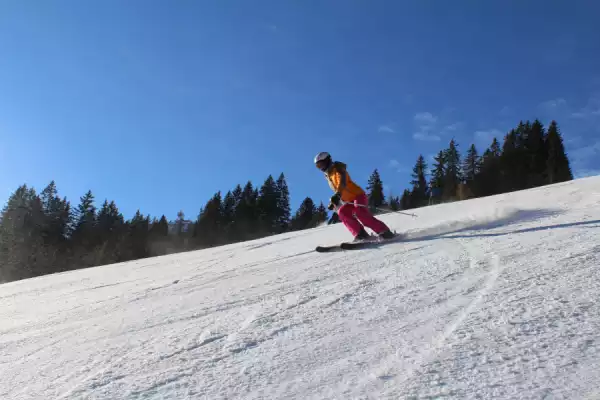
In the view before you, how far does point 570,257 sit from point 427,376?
2894mm

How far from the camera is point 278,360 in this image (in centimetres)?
230

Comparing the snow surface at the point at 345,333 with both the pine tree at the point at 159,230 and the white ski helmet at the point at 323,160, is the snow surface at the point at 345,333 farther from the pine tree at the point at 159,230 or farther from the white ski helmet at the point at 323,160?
the pine tree at the point at 159,230

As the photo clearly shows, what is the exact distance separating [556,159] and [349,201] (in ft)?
203

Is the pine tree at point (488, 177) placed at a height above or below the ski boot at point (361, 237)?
above

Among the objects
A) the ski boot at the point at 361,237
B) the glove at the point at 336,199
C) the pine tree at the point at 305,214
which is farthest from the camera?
the pine tree at the point at 305,214

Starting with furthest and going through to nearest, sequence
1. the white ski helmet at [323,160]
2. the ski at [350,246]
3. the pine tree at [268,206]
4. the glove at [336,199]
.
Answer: the pine tree at [268,206] → the white ski helmet at [323,160] → the glove at [336,199] → the ski at [350,246]

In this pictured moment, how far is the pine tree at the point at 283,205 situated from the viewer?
7112 cm

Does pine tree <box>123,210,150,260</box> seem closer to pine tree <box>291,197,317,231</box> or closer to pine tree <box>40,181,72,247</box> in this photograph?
pine tree <box>40,181,72,247</box>

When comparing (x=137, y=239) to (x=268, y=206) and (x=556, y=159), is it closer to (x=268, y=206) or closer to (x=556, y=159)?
(x=268, y=206)

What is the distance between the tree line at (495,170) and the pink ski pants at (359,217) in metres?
41.5

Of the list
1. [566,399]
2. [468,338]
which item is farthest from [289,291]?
[566,399]

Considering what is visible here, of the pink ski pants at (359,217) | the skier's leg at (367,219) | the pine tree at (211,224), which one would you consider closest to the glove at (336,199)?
the pink ski pants at (359,217)

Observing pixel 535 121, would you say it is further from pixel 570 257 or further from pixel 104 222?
pixel 104 222

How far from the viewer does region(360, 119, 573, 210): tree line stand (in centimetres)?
5456
